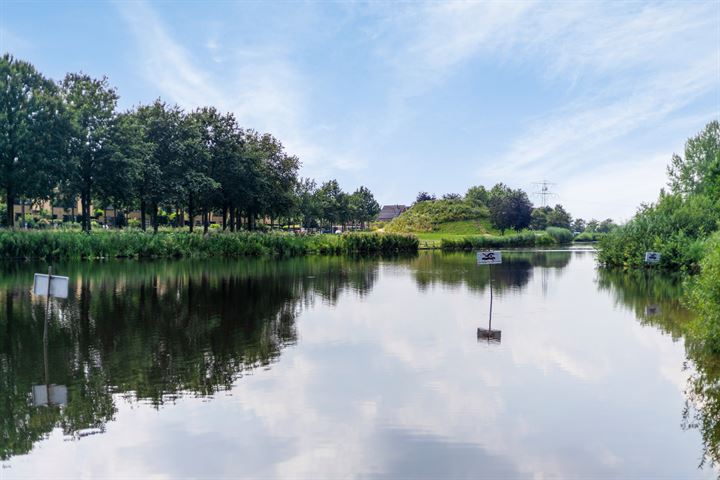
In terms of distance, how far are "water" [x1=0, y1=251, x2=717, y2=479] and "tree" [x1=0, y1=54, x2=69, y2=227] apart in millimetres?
28810

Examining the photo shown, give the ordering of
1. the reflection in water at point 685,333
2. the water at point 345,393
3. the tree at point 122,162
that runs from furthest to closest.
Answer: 1. the tree at point 122,162
2. the reflection in water at point 685,333
3. the water at point 345,393

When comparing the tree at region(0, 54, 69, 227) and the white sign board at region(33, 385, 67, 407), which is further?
the tree at region(0, 54, 69, 227)

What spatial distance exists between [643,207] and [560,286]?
19216 millimetres

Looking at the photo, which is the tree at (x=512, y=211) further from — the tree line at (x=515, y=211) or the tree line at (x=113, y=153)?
the tree line at (x=113, y=153)

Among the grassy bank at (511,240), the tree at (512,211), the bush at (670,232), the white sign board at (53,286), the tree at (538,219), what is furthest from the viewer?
the tree at (538,219)

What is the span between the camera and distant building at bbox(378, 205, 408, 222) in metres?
177

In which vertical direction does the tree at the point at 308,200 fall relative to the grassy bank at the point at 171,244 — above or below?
above

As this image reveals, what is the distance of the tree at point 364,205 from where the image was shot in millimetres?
112769

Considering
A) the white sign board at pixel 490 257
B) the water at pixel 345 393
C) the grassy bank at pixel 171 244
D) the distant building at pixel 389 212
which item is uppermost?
the distant building at pixel 389 212

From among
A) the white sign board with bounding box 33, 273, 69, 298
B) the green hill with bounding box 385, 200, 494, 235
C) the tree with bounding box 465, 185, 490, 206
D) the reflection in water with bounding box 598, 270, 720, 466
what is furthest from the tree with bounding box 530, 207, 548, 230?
the white sign board with bounding box 33, 273, 69, 298

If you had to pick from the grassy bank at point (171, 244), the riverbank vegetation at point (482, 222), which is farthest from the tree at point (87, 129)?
the riverbank vegetation at point (482, 222)

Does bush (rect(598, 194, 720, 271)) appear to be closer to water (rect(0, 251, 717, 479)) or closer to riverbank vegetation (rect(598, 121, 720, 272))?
riverbank vegetation (rect(598, 121, 720, 272))

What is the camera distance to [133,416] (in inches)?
342

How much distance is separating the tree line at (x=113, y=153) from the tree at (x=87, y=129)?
0.09 m
